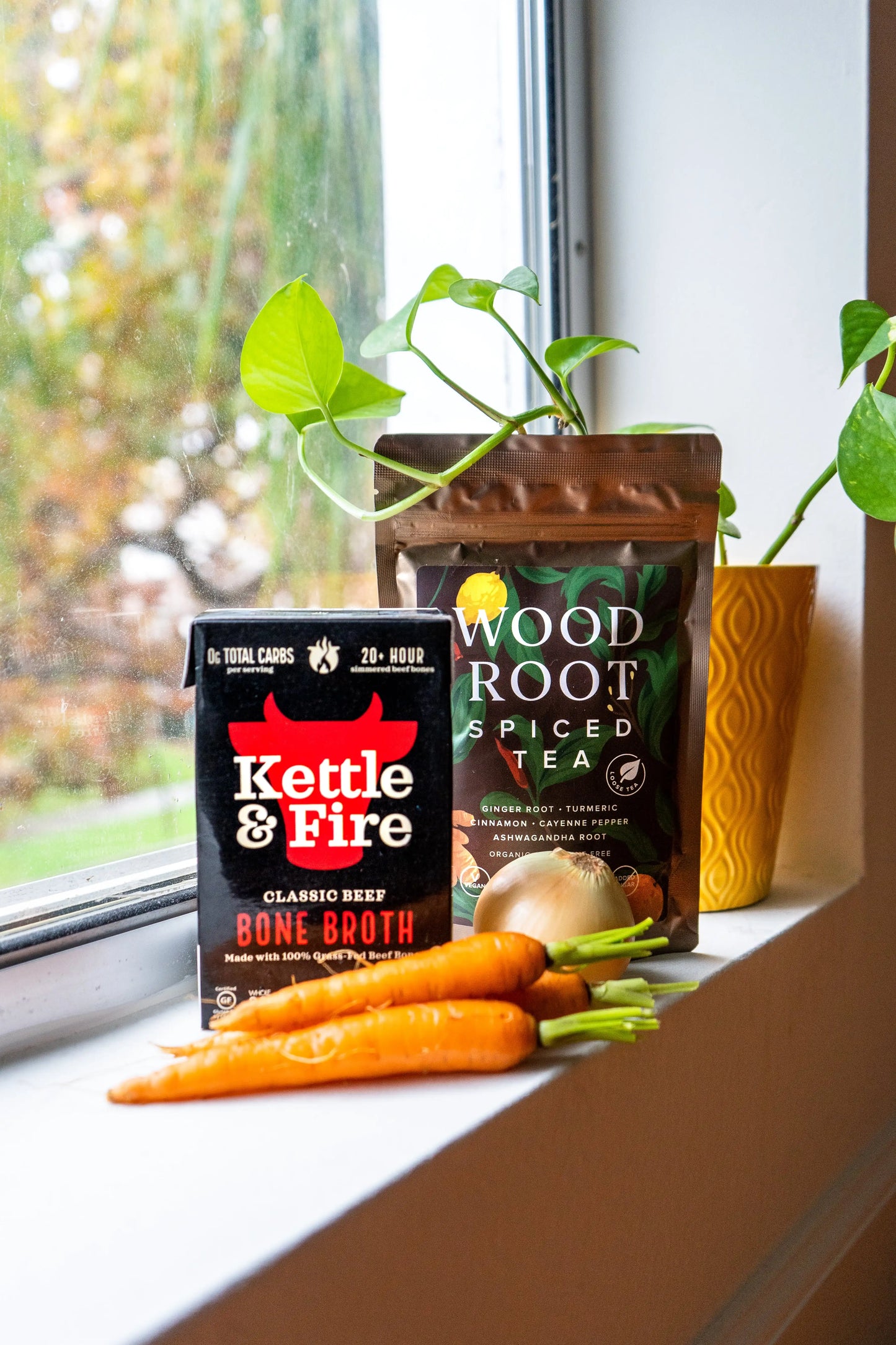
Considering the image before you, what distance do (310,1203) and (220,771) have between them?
0.75ft

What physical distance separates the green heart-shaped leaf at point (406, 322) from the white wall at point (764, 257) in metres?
0.34

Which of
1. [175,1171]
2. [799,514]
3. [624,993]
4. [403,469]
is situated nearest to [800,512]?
[799,514]

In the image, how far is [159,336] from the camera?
72 centimetres

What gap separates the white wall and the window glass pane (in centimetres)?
22

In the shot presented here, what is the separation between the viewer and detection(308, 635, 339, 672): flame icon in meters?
0.59

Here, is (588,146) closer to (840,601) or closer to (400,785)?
(840,601)

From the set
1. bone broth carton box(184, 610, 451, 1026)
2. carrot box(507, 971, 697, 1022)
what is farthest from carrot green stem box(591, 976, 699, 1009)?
bone broth carton box(184, 610, 451, 1026)

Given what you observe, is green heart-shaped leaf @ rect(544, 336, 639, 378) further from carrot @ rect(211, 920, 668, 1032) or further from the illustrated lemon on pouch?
carrot @ rect(211, 920, 668, 1032)

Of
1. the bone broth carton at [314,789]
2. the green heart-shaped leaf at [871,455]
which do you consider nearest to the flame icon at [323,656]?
the bone broth carton at [314,789]

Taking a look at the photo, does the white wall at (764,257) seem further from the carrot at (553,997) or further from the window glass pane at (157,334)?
the carrot at (553,997)

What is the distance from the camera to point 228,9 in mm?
763

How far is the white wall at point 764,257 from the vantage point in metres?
0.91

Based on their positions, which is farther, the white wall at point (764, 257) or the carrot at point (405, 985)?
the white wall at point (764, 257)

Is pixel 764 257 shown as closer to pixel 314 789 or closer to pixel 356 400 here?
pixel 356 400
